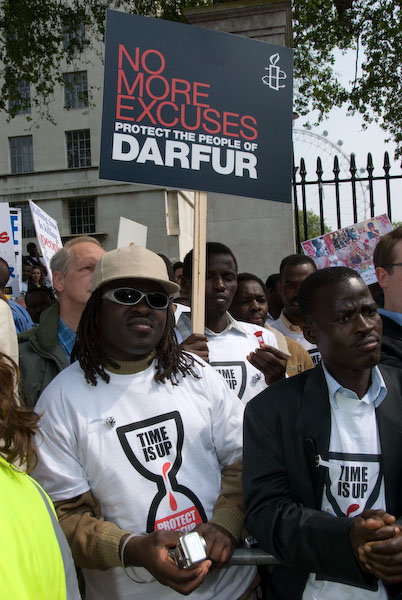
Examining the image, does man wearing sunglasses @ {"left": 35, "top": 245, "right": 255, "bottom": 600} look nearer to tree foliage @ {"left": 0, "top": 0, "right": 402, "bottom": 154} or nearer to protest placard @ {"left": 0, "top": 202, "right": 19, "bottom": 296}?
protest placard @ {"left": 0, "top": 202, "right": 19, "bottom": 296}

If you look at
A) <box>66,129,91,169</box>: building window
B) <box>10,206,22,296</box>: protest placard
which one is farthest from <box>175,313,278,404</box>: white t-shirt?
<box>66,129,91,169</box>: building window

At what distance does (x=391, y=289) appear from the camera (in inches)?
107

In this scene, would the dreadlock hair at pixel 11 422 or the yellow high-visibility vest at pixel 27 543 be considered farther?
the dreadlock hair at pixel 11 422

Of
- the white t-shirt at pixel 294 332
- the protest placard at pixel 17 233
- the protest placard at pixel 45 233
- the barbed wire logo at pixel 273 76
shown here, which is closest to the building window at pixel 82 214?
the protest placard at pixel 17 233

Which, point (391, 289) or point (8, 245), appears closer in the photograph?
point (391, 289)

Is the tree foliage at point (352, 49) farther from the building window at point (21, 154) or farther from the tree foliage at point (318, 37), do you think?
the building window at point (21, 154)

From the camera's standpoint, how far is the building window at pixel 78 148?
29.1 m

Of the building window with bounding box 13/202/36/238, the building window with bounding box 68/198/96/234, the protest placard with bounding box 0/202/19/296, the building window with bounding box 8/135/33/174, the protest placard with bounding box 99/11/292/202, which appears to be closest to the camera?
the protest placard with bounding box 99/11/292/202

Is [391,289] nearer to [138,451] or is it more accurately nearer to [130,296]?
[130,296]

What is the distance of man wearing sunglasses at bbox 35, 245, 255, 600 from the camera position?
1849 mm

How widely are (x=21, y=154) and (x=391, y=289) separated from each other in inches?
1189

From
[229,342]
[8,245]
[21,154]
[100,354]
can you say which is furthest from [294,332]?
[21,154]

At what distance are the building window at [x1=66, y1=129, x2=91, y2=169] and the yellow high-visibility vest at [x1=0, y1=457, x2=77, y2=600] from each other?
1159 inches

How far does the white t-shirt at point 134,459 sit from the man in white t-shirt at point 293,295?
2086mm
